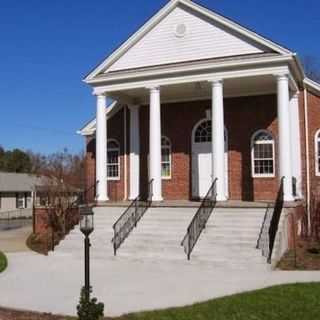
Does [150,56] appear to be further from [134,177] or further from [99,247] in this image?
[99,247]

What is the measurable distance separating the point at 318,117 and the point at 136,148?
7.88 m

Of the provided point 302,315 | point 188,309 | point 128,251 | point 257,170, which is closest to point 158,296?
point 188,309

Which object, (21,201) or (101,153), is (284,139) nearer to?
(101,153)

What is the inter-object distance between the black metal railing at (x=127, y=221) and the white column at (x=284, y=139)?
493 centimetres

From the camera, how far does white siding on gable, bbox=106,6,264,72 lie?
19953mm

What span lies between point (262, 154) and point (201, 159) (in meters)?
2.61

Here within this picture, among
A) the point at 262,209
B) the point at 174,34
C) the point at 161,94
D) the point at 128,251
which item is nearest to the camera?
the point at 128,251

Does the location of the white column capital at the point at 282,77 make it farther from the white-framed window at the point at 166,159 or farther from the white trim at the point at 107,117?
the white trim at the point at 107,117

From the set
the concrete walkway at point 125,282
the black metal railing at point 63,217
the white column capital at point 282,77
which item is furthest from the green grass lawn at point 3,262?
the white column capital at point 282,77

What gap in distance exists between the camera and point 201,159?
22.8 metres

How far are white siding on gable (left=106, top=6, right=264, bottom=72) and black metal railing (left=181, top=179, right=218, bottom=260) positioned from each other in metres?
4.96

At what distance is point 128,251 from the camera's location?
53.5 feet

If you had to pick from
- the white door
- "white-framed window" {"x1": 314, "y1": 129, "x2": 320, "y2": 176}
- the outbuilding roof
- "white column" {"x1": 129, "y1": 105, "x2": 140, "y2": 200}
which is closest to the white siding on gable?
"white column" {"x1": 129, "y1": 105, "x2": 140, "y2": 200}

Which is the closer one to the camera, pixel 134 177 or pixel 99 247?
Result: pixel 99 247
